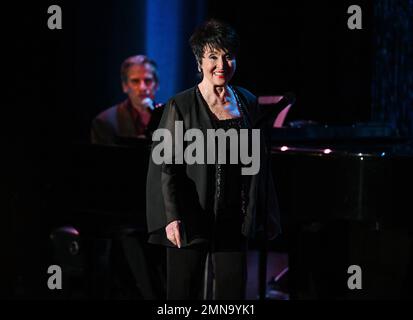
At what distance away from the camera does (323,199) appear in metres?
3.87

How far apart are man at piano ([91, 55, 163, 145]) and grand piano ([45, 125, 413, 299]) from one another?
0.59m

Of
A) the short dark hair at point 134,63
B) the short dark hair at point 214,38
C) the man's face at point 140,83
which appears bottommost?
the man's face at point 140,83

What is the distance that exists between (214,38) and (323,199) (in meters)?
1.44

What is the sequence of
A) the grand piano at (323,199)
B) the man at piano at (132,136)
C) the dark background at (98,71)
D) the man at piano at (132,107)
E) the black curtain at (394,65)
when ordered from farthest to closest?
the black curtain at (394,65) < the man at piano at (132,107) < the dark background at (98,71) < the man at piano at (132,136) < the grand piano at (323,199)

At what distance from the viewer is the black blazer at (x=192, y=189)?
2689 mm

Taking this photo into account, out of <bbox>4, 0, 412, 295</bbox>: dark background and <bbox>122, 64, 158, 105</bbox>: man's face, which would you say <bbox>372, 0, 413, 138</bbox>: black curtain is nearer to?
<bbox>4, 0, 412, 295</bbox>: dark background

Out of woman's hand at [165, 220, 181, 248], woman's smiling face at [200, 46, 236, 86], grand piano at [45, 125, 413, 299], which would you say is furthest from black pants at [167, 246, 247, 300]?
grand piano at [45, 125, 413, 299]

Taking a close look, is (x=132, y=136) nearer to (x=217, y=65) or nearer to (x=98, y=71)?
(x=98, y=71)

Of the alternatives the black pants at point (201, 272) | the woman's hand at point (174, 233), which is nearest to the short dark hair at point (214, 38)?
the woman's hand at point (174, 233)

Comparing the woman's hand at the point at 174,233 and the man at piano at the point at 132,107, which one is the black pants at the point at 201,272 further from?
the man at piano at the point at 132,107

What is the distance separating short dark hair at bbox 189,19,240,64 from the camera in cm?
A: 269

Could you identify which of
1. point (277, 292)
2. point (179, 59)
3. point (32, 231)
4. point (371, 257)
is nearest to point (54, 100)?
point (32, 231)

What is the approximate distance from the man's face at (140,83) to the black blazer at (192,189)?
224 cm

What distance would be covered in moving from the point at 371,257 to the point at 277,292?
86 cm
